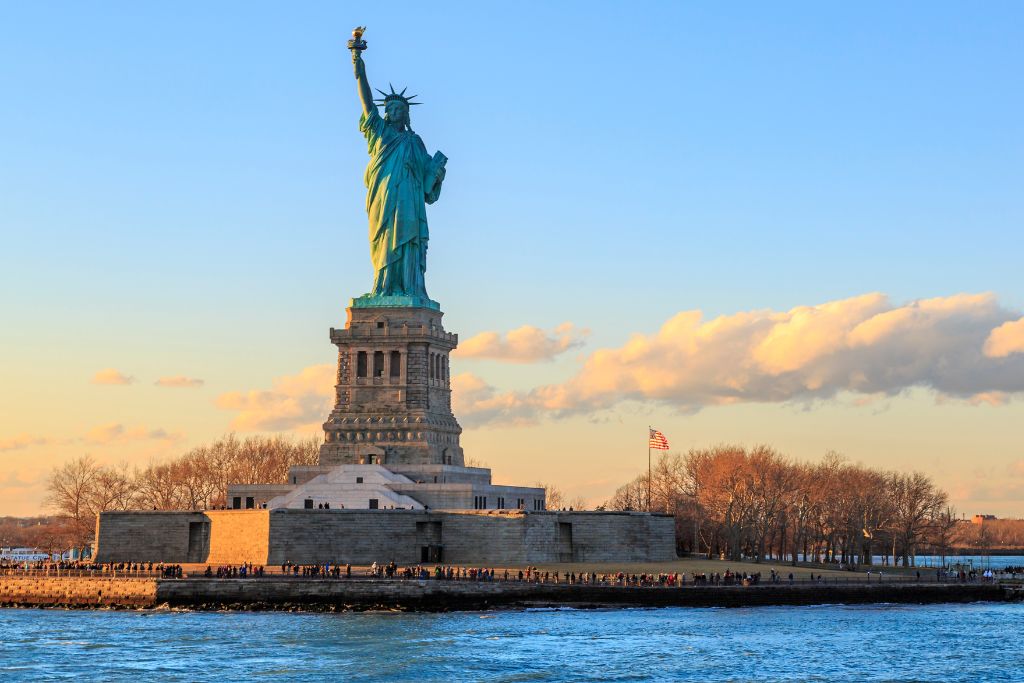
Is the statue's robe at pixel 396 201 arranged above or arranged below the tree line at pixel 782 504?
above

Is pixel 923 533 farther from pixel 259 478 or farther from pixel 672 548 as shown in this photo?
pixel 259 478

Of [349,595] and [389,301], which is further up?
[389,301]

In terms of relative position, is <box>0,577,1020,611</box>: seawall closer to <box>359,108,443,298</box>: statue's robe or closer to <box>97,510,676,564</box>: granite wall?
<box>97,510,676,564</box>: granite wall

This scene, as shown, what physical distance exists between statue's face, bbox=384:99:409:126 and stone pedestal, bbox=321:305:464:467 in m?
10.9

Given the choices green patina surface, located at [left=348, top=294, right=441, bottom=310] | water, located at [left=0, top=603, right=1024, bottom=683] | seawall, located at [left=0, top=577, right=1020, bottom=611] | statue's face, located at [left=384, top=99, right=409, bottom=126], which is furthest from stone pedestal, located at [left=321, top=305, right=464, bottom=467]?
water, located at [left=0, top=603, right=1024, bottom=683]

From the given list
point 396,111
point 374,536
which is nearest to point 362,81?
point 396,111

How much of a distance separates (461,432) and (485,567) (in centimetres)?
1850

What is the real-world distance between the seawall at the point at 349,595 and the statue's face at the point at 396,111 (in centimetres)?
3235

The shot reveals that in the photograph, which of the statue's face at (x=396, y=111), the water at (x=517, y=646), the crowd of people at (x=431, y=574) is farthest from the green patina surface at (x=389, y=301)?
the water at (x=517, y=646)

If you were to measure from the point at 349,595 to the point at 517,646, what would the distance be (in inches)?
573

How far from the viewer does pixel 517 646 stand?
209 ft

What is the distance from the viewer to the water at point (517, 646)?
5791 cm

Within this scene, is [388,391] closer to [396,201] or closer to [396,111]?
[396,201]

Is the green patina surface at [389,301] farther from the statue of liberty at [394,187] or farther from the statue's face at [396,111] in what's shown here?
the statue's face at [396,111]
